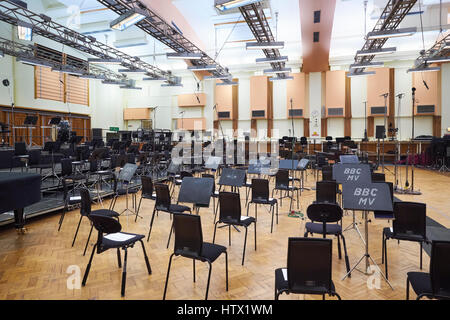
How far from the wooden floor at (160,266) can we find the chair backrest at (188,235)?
19.7 inches

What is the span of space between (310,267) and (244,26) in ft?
39.9

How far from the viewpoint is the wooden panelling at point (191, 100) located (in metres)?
17.2

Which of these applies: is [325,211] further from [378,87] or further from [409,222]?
[378,87]

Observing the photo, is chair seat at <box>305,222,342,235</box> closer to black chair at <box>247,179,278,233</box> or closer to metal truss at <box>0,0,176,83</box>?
black chair at <box>247,179,278,233</box>

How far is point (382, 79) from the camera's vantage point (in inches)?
562

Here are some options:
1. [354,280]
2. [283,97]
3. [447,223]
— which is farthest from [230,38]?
[354,280]

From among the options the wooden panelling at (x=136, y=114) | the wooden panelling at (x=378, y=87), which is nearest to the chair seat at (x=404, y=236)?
the wooden panelling at (x=378, y=87)

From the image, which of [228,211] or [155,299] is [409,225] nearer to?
[228,211]

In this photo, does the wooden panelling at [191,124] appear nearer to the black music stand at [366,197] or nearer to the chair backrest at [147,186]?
the chair backrest at [147,186]

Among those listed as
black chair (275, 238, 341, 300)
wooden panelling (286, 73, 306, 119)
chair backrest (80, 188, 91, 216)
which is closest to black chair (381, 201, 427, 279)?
black chair (275, 238, 341, 300)

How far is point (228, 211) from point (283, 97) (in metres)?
13.6

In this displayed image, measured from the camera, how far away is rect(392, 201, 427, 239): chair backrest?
306 centimetres

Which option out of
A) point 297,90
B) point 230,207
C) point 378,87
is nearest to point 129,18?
point 230,207

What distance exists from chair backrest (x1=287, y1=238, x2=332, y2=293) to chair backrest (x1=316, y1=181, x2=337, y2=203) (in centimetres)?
249
